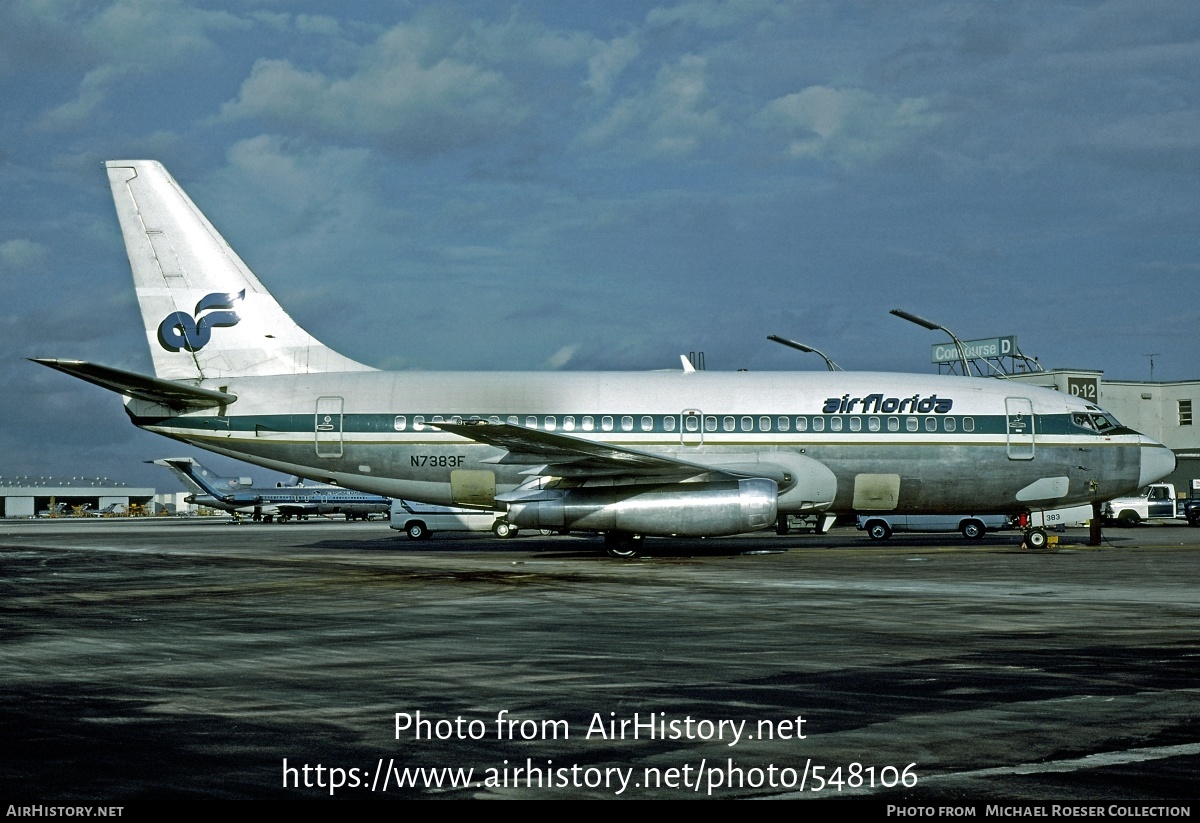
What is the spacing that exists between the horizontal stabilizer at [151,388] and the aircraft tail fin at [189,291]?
1225mm

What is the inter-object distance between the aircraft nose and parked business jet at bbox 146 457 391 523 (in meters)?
60.7

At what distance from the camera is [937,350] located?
277ft

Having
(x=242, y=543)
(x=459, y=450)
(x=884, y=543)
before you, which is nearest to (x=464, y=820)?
(x=459, y=450)

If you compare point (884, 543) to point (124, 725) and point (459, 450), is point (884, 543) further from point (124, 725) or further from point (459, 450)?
point (124, 725)

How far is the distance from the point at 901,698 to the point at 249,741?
4861 millimetres

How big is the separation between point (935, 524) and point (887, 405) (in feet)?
65.2

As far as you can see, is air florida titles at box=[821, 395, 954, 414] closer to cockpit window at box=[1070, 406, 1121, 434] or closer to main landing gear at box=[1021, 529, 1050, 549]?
cockpit window at box=[1070, 406, 1121, 434]

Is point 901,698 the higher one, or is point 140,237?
point 140,237

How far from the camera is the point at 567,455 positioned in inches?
1048

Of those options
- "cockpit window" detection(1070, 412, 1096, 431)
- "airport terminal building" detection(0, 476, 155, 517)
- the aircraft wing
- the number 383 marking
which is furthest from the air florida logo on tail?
"airport terminal building" detection(0, 476, 155, 517)

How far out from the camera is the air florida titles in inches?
1170

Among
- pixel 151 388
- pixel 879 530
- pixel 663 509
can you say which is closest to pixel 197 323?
pixel 151 388

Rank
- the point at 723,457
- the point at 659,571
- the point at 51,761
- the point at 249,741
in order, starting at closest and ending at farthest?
the point at 51,761 → the point at 249,741 → the point at 659,571 → the point at 723,457

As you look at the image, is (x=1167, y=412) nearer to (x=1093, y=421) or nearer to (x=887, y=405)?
(x=1093, y=421)
